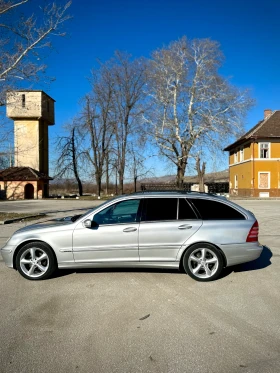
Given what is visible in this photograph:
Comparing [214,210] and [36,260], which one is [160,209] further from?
[36,260]

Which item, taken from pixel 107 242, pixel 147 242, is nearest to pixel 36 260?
pixel 107 242

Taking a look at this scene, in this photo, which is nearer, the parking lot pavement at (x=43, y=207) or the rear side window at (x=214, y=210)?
the rear side window at (x=214, y=210)

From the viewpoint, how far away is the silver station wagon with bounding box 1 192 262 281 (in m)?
4.95

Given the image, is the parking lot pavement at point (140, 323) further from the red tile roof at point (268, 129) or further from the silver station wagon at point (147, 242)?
the red tile roof at point (268, 129)

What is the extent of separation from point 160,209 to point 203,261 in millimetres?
1142

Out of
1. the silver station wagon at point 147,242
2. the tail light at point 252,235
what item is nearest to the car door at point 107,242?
the silver station wagon at point 147,242

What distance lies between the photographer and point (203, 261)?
496 cm

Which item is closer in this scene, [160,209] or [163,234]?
[163,234]

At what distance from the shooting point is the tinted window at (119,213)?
16.9 ft

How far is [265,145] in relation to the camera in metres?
37.7

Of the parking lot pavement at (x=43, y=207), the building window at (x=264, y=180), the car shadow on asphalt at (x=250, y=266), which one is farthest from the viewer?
the building window at (x=264, y=180)

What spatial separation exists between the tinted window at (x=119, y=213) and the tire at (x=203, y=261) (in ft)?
3.73

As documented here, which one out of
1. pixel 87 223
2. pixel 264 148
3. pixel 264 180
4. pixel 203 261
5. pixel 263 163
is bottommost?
pixel 203 261

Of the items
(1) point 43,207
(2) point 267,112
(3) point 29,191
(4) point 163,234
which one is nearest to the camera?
(4) point 163,234
